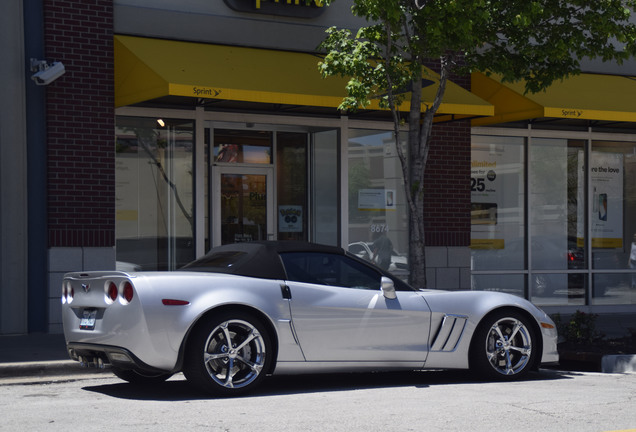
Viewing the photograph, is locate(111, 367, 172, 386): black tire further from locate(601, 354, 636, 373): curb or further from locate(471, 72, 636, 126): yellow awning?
locate(471, 72, 636, 126): yellow awning

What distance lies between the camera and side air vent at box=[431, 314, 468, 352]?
28.2ft

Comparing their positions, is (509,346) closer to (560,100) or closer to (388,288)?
(388,288)

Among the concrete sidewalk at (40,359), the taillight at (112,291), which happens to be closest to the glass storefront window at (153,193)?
the concrete sidewalk at (40,359)

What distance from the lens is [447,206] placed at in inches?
606

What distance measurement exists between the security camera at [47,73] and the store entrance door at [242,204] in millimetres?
2924

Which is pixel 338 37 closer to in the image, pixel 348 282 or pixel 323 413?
pixel 348 282

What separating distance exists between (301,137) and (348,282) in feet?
21.8

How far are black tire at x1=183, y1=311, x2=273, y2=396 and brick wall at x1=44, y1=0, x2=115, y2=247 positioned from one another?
538 centimetres

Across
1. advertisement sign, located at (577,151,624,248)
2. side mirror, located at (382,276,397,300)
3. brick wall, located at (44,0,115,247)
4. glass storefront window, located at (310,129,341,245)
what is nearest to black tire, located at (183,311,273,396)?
side mirror, located at (382,276,397,300)

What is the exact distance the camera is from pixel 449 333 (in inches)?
340

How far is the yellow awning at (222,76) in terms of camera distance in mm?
11883

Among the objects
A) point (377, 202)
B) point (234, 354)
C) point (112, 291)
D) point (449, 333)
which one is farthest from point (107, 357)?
point (377, 202)

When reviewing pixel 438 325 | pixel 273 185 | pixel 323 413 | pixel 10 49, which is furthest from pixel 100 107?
pixel 323 413

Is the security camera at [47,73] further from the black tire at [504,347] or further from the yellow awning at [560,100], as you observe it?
the yellow awning at [560,100]
